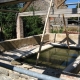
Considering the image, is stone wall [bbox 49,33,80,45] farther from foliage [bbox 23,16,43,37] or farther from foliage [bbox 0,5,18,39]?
foliage [bbox 0,5,18,39]

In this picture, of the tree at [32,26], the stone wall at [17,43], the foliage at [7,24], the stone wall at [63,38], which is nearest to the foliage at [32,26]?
the tree at [32,26]

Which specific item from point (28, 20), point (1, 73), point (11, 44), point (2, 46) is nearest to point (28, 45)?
point (11, 44)

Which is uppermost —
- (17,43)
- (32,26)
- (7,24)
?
(7,24)

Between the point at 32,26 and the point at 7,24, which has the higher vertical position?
the point at 7,24

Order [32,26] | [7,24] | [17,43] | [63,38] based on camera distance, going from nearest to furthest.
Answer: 1. [17,43]
2. [63,38]
3. [7,24]
4. [32,26]

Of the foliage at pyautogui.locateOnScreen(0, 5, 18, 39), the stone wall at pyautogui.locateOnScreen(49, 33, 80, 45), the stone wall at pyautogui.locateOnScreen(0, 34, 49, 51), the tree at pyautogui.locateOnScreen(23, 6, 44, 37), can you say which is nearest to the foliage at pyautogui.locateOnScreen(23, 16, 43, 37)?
A: the tree at pyautogui.locateOnScreen(23, 6, 44, 37)

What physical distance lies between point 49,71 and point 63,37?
564 cm

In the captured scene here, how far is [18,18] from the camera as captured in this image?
870 cm

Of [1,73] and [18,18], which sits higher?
[18,18]

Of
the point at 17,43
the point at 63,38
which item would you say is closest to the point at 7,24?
the point at 17,43

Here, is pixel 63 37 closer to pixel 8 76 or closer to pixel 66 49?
pixel 66 49

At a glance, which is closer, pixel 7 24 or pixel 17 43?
pixel 17 43

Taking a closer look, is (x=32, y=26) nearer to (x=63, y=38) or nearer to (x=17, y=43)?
(x=63, y=38)

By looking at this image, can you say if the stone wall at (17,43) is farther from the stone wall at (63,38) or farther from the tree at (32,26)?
the tree at (32,26)
